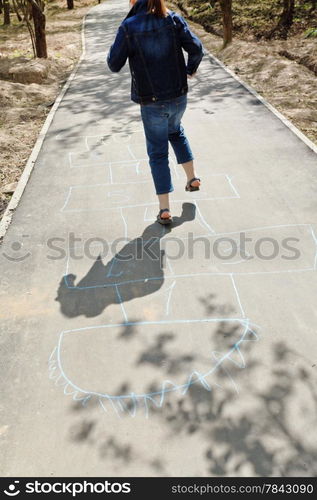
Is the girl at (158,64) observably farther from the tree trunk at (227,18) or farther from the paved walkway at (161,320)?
the tree trunk at (227,18)

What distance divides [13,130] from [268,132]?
13.9 ft

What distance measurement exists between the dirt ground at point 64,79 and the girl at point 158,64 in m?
2.17

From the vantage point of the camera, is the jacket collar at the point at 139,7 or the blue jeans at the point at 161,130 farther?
the blue jeans at the point at 161,130

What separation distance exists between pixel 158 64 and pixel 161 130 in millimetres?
557

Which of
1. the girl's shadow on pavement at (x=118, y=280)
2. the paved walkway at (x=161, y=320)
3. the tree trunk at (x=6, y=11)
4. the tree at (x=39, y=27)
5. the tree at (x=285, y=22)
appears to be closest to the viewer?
the paved walkway at (x=161, y=320)

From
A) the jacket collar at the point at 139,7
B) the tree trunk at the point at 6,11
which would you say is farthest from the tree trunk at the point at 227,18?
the tree trunk at the point at 6,11

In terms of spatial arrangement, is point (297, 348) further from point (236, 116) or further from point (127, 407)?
point (236, 116)

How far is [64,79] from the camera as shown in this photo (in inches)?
449

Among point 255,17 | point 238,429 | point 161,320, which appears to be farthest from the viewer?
point 255,17

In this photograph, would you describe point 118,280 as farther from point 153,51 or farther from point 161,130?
point 153,51

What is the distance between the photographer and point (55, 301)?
354cm

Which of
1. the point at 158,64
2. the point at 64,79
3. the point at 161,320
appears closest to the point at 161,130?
the point at 158,64

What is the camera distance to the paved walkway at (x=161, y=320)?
7.91 ft

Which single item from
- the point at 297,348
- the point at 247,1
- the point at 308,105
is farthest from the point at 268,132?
the point at 247,1
